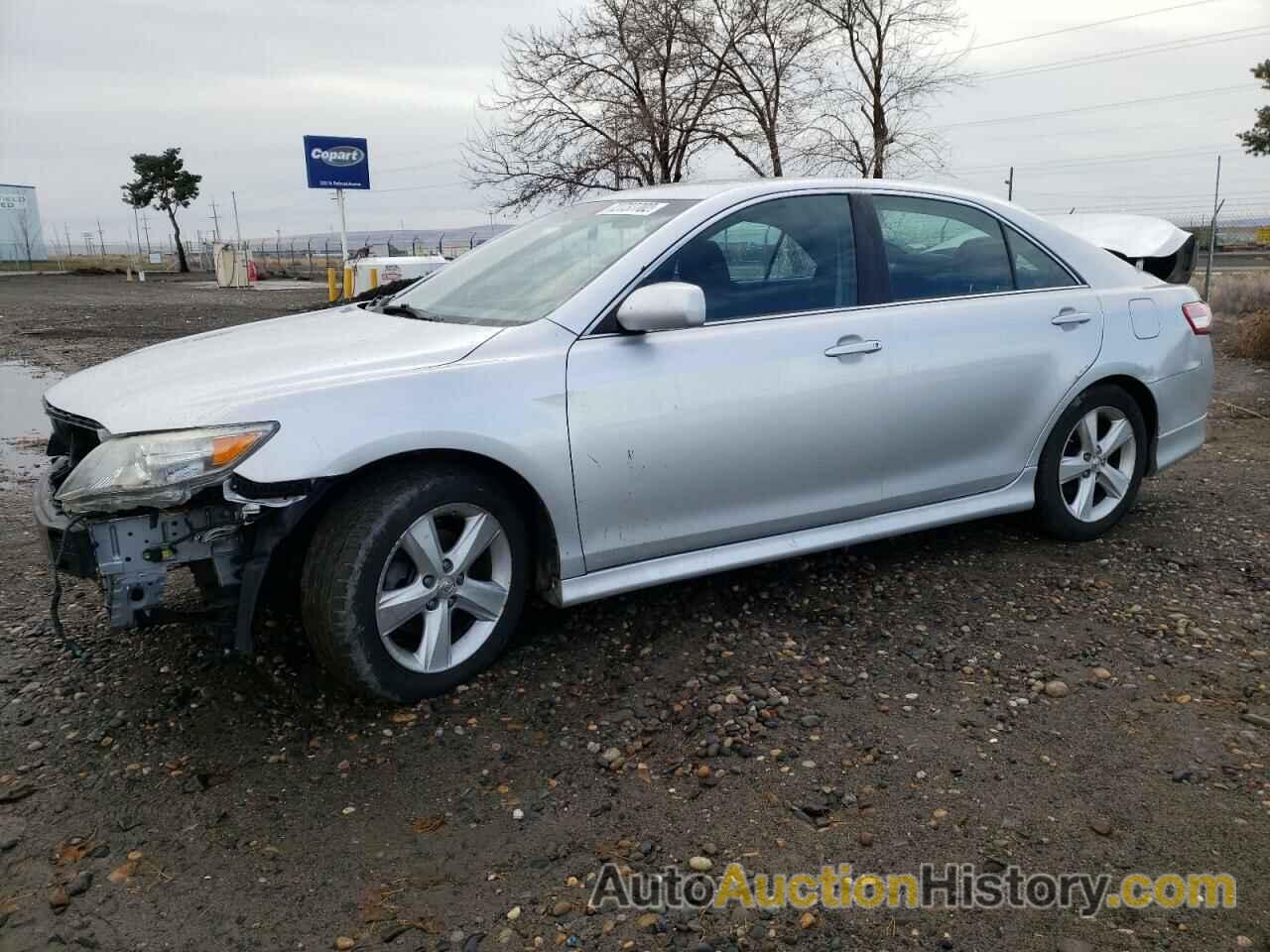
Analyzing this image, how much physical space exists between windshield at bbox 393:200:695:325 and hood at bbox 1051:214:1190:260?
170 inches

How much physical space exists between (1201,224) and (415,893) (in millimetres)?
39028

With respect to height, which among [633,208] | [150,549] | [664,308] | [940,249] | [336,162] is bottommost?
[150,549]

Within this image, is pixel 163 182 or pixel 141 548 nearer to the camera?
pixel 141 548

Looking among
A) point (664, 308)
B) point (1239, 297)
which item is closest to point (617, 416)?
point (664, 308)

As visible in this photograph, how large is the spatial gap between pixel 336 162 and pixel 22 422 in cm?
1785

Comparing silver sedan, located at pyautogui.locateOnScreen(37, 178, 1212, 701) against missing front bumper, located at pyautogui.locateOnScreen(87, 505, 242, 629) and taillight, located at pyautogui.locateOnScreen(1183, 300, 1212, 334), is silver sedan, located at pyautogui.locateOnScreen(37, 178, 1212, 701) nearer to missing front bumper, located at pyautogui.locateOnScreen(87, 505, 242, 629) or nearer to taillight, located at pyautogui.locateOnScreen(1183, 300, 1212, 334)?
missing front bumper, located at pyautogui.locateOnScreen(87, 505, 242, 629)

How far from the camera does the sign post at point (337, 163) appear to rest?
23844 mm

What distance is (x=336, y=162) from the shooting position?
24266 mm

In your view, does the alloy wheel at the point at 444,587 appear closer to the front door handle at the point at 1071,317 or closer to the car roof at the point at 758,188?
the car roof at the point at 758,188

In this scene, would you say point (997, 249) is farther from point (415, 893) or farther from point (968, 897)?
point (415, 893)

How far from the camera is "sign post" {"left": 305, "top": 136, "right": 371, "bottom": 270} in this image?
939 inches

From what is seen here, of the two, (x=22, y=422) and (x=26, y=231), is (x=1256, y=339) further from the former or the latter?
(x=26, y=231)

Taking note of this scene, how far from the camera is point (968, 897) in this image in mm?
2342

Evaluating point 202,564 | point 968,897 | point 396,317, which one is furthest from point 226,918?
point 396,317
